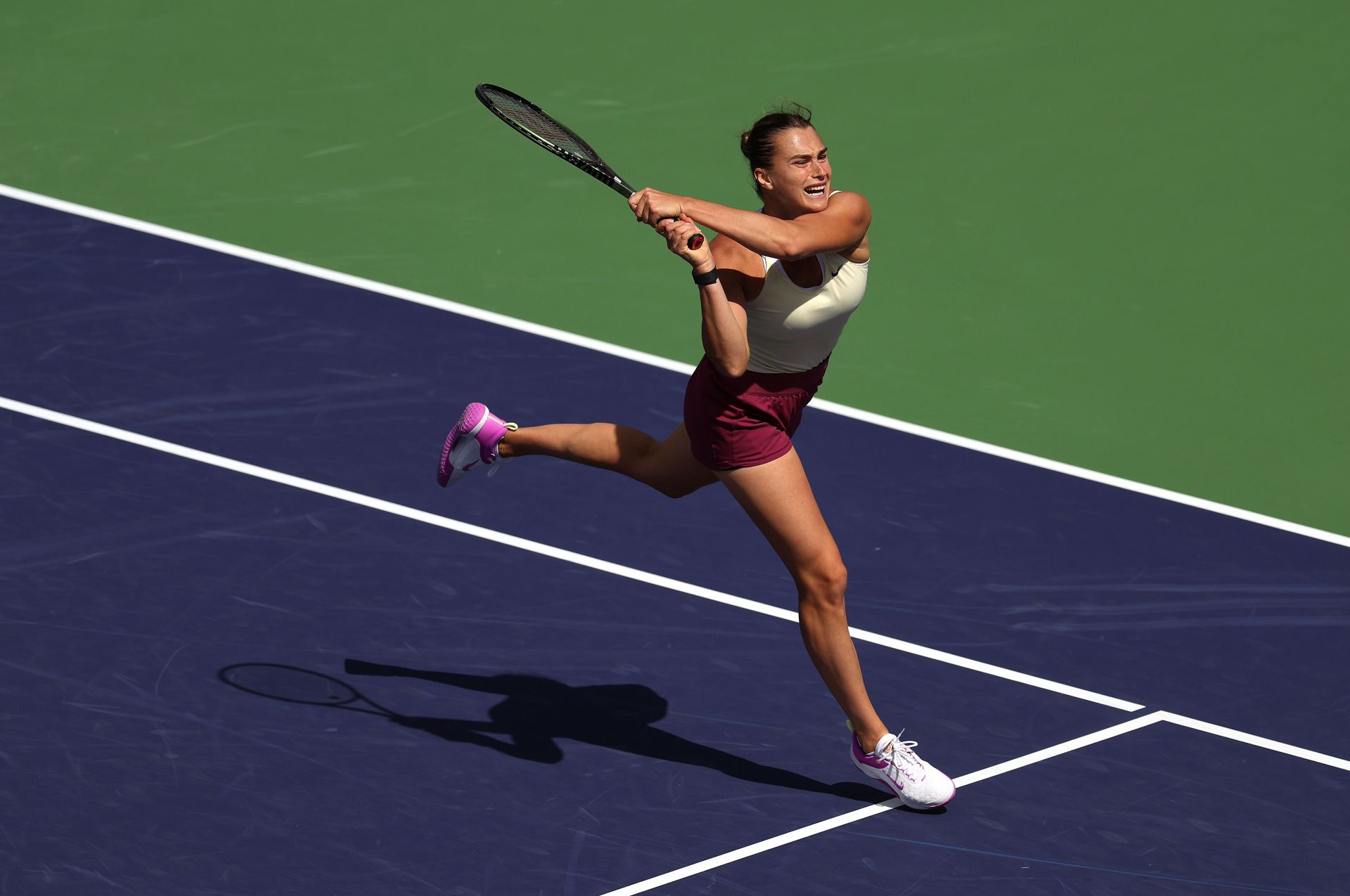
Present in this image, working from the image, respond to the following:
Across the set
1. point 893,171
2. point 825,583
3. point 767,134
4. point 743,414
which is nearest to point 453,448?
point 743,414

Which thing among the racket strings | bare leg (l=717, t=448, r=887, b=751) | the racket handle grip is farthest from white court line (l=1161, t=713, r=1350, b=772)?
the racket strings

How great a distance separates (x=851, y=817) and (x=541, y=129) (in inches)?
103

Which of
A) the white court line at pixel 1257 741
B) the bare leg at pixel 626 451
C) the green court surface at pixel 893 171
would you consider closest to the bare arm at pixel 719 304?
the bare leg at pixel 626 451

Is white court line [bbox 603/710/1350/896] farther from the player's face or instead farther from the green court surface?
the player's face

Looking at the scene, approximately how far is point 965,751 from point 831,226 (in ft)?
6.82

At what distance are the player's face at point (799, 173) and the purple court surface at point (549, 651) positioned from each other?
6.61 ft

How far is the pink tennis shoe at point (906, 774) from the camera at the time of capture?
7.18 meters

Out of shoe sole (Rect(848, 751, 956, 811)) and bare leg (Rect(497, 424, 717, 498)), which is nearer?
shoe sole (Rect(848, 751, 956, 811))

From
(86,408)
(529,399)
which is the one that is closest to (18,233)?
(86,408)

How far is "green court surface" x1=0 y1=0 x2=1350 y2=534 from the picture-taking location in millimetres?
10438

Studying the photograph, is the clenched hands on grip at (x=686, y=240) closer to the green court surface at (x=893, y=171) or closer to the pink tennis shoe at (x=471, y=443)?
the pink tennis shoe at (x=471, y=443)

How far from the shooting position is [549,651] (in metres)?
8.13

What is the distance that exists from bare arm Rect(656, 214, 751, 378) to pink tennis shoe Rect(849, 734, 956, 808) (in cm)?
142

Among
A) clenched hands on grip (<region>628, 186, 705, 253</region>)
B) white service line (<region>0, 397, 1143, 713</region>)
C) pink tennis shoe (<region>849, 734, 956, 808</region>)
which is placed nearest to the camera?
clenched hands on grip (<region>628, 186, 705, 253</region>)
